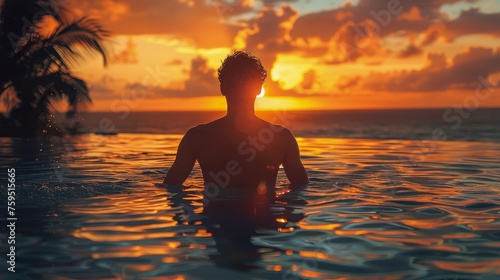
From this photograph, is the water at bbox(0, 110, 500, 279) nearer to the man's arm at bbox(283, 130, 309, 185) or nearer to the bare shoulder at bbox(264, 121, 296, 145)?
the man's arm at bbox(283, 130, 309, 185)

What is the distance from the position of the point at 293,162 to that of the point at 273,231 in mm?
1645

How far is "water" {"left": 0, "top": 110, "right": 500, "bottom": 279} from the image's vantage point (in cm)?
317

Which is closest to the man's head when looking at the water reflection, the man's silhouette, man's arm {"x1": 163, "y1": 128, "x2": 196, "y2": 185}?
the man's silhouette

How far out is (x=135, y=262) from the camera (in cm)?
329

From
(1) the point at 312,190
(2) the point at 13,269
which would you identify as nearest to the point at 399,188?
(1) the point at 312,190

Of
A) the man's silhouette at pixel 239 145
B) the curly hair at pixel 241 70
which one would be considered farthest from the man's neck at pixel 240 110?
the curly hair at pixel 241 70

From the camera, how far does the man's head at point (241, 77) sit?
16.6 ft

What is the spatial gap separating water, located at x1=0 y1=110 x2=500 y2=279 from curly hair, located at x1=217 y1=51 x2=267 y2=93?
126 centimetres

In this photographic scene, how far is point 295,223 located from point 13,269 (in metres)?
2.19

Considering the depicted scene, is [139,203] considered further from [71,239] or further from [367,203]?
[367,203]

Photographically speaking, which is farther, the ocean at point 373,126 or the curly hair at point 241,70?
the ocean at point 373,126

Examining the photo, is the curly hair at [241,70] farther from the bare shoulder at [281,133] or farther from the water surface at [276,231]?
the water surface at [276,231]

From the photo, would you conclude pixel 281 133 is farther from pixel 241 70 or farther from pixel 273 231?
pixel 273 231

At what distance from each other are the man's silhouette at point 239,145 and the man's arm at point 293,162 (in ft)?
0.03
